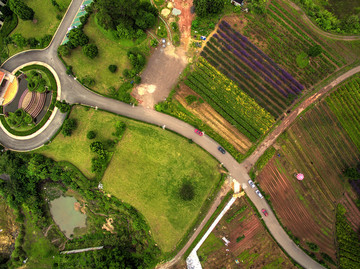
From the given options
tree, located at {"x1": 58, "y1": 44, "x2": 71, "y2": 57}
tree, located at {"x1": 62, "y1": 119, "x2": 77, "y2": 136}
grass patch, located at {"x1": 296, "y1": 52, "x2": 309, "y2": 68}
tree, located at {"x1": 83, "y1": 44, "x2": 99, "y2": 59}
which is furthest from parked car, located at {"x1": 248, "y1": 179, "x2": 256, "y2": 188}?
tree, located at {"x1": 58, "y1": 44, "x2": 71, "y2": 57}

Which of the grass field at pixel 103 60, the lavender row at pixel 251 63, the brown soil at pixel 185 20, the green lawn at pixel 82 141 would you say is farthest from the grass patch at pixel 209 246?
the brown soil at pixel 185 20

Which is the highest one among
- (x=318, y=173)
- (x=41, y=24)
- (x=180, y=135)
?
(x=318, y=173)

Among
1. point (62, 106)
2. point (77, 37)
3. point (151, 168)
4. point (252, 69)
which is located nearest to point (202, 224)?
point (151, 168)

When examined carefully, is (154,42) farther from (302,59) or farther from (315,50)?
(315,50)

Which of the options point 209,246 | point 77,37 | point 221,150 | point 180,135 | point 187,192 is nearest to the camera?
point 187,192

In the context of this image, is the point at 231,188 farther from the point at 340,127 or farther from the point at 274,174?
the point at 340,127

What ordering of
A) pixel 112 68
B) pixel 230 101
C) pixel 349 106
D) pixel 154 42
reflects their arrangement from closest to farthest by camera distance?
1. pixel 112 68
2. pixel 154 42
3. pixel 230 101
4. pixel 349 106

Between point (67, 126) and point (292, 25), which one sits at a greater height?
point (292, 25)
